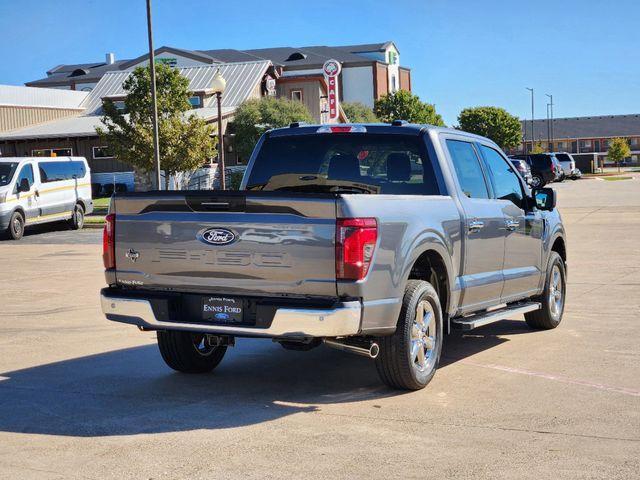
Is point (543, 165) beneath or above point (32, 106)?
beneath

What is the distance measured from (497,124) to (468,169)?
112m

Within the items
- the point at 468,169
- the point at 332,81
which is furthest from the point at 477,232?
the point at 332,81

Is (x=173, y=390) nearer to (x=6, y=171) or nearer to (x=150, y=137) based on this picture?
(x=6, y=171)

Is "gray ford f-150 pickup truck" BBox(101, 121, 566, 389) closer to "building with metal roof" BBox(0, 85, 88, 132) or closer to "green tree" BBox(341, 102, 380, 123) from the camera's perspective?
"building with metal roof" BBox(0, 85, 88, 132)

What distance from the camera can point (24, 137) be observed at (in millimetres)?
55469

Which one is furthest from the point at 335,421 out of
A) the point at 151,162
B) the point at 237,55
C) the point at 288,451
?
the point at 237,55

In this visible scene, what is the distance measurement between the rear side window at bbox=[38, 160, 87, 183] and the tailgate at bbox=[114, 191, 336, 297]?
21.1 metres

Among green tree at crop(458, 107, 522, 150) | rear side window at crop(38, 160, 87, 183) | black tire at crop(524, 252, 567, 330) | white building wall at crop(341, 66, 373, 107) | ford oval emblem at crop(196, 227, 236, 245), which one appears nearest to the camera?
ford oval emblem at crop(196, 227, 236, 245)

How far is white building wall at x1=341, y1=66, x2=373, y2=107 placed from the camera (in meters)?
102

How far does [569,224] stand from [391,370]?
20.3m

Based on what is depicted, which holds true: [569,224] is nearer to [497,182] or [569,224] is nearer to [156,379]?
[497,182]

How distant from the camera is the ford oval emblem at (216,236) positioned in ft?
21.5

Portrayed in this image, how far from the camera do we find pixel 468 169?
27.6 feet

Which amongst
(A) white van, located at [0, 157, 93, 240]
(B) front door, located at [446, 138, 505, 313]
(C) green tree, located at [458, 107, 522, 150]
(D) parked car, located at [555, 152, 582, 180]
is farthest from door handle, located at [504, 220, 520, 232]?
(C) green tree, located at [458, 107, 522, 150]
